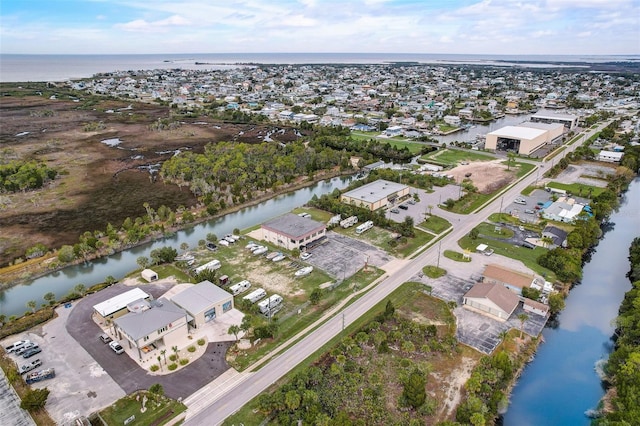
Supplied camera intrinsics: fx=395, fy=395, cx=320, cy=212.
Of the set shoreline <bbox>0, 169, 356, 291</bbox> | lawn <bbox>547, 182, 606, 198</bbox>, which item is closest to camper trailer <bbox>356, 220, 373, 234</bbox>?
shoreline <bbox>0, 169, 356, 291</bbox>

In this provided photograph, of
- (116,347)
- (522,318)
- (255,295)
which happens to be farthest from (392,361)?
(116,347)

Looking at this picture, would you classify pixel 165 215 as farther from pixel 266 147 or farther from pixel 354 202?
pixel 266 147

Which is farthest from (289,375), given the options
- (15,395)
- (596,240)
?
(596,240)

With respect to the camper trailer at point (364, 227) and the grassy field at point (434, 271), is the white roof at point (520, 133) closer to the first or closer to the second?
the camper trailer at point (364, 227)

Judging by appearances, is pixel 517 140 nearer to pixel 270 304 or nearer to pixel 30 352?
pixel 270 304

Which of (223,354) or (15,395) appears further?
(223,354)

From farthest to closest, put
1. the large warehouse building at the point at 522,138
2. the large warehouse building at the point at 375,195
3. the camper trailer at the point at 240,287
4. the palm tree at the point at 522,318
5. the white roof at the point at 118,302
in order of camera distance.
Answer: the large warehouse building at the point at 522,138, the large warehouse building at the point at 375,195, the camper trailer at the point at 240,287, the white roof at the point at 118,302, the palm tree at the point at 522,318

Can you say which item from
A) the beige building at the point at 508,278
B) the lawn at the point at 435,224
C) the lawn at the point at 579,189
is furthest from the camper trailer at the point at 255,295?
the lawn at the point at 579,189
